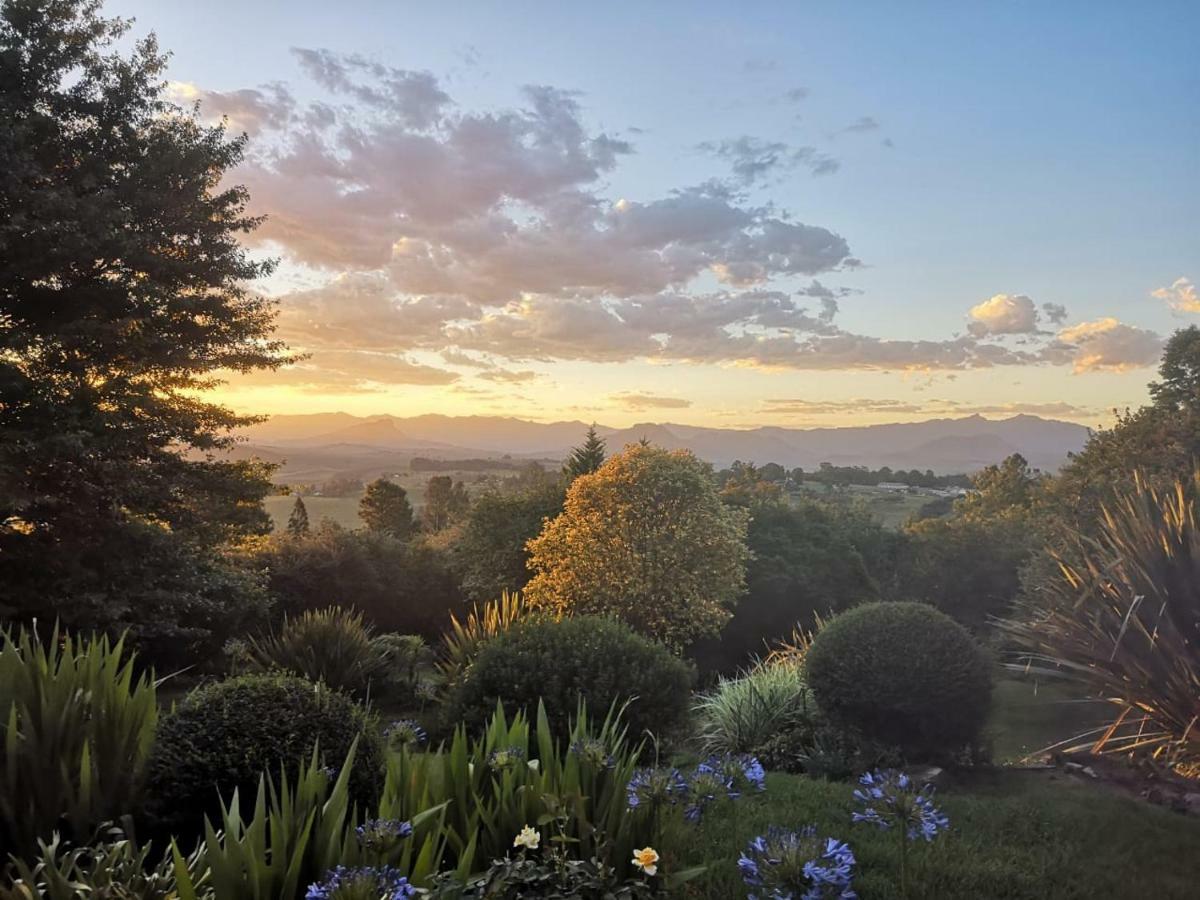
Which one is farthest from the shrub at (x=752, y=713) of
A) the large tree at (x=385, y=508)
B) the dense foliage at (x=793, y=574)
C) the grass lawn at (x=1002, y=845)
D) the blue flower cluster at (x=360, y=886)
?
the large tree at (x=385, y=508)

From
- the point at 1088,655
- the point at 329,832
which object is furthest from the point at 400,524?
the point at 329,832

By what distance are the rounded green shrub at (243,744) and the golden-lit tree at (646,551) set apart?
27.2ft

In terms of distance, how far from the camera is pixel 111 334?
1229 centimetres

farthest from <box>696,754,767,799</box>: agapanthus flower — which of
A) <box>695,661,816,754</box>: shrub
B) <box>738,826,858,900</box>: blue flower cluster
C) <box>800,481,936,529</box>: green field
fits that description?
<box>800,481,936,529</box>: green field

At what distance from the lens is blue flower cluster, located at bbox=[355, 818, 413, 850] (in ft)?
7.55

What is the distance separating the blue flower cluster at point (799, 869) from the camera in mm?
2316

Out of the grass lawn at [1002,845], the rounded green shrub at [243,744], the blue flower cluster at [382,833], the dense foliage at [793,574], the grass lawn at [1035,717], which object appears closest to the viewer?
the blue flower cluster at [382,833]

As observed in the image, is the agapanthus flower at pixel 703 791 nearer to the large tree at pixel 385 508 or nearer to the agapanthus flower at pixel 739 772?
Result: the agapanthus flower at pixel 739 772

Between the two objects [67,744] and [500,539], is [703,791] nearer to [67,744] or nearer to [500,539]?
[67,744]

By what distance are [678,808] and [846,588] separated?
15621 mm

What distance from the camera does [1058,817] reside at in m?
5.21

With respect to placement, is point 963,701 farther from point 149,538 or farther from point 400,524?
point 400,524

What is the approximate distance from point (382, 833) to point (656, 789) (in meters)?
1.04

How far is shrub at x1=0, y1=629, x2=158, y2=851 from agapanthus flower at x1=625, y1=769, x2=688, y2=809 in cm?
255
